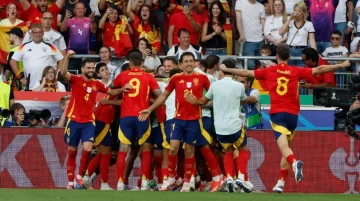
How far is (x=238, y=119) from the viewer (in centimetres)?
2006

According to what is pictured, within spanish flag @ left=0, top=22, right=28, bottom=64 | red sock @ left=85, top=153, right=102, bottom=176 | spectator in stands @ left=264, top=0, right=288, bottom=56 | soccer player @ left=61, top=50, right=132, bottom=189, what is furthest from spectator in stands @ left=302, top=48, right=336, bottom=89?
spanish flag @ left=0, top=22, right=28, bottom=64

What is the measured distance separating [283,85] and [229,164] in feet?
5.13

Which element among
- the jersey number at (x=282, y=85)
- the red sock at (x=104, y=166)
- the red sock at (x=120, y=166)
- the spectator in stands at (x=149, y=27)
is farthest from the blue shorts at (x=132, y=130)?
the spectator in stands at (x=149, y=27)

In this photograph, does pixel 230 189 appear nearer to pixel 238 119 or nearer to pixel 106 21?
pixel 238 119

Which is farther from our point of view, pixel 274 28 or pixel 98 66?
pixel 274 28

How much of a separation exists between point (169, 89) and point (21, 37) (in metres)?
6.58

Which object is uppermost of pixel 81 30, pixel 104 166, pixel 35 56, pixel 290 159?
pixel 81 30

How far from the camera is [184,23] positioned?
26031mm

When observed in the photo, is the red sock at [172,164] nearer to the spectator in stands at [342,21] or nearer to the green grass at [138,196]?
the green grass at [138,196]

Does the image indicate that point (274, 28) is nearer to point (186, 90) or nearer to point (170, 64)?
point (170, 64)

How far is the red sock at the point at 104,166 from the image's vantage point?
2117 cm

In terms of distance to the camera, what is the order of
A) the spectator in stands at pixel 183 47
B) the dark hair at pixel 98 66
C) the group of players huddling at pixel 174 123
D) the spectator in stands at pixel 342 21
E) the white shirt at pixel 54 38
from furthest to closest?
the spectator in stands at pixel 342 21
the white shirt at pixel 54 38
the spectator in stands at pixel 183 47
the dark hair at pixel 98 66
the group of players huddling at pixel 174 123

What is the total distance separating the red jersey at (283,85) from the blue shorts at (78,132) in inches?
119

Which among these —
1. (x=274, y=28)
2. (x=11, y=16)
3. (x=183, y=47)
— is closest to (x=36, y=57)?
(x=11, y=16)
